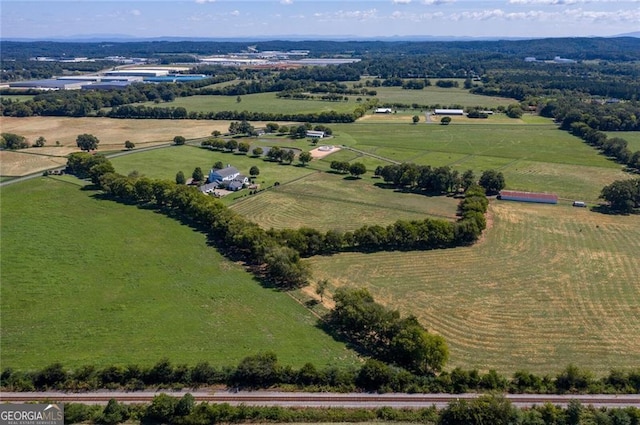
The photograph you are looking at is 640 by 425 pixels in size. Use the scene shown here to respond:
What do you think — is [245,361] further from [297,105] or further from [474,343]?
[297,105]

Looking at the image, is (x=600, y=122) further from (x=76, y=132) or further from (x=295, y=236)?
(x=76, y=132)

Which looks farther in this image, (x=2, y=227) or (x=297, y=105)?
(x=297, y=105)

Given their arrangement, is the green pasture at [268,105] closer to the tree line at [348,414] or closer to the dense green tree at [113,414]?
the tree line at [348,414]

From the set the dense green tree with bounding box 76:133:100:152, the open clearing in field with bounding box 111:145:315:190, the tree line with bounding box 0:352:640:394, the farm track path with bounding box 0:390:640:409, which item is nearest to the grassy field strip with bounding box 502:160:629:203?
the open clearing in field with bounding box 111:145:315:190

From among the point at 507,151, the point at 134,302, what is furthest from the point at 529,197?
the point at 134,302

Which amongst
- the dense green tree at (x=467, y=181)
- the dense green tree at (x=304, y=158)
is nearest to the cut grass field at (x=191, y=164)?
the dense green tree at (x=304, y=158)

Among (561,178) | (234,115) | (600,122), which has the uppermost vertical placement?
(234,115)

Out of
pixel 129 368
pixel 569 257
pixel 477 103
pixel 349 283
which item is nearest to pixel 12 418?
pixel 129 368
